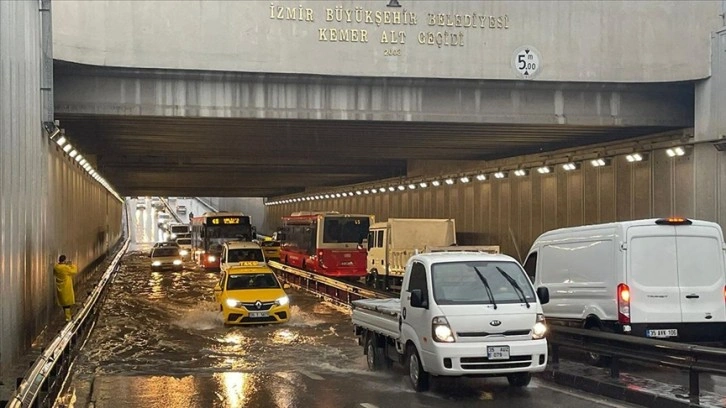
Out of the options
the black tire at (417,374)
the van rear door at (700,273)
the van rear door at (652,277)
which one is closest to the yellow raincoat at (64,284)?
the black tire at (417,374)

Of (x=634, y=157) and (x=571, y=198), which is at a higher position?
(x=634, y=157)

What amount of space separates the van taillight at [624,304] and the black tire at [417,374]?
10.4 ft

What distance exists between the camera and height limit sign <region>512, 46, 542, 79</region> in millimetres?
20828

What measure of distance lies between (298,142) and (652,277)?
19.0 meters

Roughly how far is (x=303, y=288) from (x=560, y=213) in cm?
1018

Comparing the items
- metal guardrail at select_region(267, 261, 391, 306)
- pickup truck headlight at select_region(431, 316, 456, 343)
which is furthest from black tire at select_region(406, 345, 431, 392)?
metal guardrail at select_region(267, 261, 391, 306)

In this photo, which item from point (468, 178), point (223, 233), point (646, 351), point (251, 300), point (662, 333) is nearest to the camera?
point (646, 351)

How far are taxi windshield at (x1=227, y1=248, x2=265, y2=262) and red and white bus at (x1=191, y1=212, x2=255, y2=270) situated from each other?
949cm

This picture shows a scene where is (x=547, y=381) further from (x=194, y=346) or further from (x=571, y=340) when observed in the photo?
(x=194, y=346)

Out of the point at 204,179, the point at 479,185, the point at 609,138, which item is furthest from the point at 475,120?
the point at 204,179

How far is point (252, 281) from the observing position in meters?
21.2

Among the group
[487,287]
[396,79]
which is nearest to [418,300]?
[487,287]

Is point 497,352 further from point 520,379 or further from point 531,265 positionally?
point 531,265

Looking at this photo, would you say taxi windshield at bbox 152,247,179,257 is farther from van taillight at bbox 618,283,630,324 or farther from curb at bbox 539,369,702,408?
van taillight at bbox 618,283,630,324
